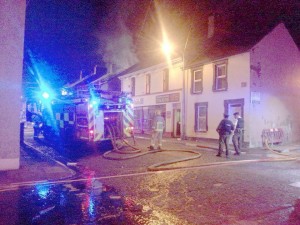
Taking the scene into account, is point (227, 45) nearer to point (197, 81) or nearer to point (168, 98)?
point (197, 81)

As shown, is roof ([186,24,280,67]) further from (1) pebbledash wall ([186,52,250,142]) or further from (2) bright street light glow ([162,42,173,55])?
(2) bright street light glow ([162,42,173,55])

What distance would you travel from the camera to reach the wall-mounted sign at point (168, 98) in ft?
71.3

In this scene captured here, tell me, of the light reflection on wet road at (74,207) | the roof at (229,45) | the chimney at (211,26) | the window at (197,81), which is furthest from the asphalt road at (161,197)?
the chimney at (211,26)

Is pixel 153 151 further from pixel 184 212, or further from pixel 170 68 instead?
pixel 170 68

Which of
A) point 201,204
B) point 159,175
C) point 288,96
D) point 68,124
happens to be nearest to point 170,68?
point 288,96

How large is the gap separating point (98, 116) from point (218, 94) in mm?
8315

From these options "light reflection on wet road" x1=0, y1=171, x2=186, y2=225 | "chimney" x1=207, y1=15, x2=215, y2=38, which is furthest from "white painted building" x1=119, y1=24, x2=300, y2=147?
"light reflection on wet road" x1=0, y1=171, x2=186, y2=225

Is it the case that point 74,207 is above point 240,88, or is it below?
below

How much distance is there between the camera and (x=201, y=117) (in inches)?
771

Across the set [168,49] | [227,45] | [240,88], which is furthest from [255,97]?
[168,49]

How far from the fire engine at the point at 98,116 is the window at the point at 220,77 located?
661 centimetres

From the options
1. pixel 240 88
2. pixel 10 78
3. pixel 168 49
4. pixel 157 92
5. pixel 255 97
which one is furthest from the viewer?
pixel 157 92

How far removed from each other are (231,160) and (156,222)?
283 inches

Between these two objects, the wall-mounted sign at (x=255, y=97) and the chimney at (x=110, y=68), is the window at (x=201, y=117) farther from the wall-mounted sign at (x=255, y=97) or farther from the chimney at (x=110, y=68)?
the chimney at (x=110, y=68)
